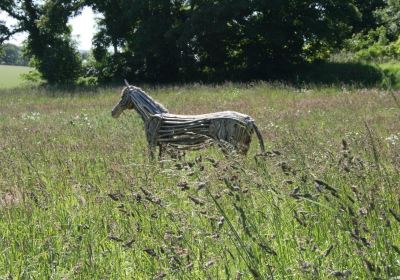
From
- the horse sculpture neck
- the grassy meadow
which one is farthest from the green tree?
the horse sculpture neck

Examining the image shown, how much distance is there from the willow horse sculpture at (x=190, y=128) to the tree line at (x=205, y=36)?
856 inches

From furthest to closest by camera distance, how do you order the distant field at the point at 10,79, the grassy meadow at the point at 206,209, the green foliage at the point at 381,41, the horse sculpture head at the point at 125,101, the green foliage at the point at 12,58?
the green foliage at the point at 12,58 → the distant field at the point at 10,79 → the green foliage at the point at 381,41 → the horse sculpture head at the point at 125,101 → the grassy meadow at the point at 206,209

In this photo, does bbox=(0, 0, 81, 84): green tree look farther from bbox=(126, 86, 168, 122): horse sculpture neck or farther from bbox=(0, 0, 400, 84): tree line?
bbox=(126, 86, 168, 122): horse sculpture neck

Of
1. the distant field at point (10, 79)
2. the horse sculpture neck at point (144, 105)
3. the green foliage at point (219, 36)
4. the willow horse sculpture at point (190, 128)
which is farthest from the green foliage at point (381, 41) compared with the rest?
the distant field at point (10, 79)

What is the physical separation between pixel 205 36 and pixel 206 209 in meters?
28.9

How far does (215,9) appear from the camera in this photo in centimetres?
2880

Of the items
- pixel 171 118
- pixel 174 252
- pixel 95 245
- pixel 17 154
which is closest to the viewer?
pixel 174 252

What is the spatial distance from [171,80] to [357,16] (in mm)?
11499

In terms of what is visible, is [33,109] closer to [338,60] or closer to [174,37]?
[174,37]

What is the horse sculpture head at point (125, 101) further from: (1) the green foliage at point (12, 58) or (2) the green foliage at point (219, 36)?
(1) the green foliage at point (12, 58)

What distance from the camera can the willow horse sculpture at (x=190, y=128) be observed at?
695cm

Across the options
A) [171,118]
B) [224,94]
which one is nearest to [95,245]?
[171,118]

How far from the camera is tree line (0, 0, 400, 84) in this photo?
29.6m

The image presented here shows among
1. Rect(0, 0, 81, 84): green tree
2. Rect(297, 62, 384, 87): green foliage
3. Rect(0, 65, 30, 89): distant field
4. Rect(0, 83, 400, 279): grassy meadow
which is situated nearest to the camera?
Rect(0, 83, 400, 279): grassy meadow
